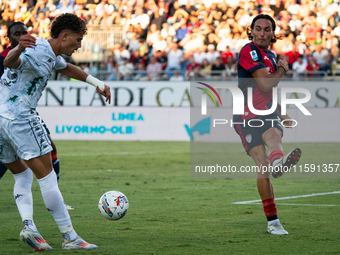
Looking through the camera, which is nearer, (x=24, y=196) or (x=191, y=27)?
(x=24, y=196)

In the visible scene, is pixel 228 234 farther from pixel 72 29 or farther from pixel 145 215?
pixel 72 29

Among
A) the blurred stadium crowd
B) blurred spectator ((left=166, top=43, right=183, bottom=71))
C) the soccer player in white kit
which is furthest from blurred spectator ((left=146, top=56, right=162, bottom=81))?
the soccer player in white kit

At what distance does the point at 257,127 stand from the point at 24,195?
7.77ft

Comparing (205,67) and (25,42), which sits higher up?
(25,42)

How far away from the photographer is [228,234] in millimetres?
5691

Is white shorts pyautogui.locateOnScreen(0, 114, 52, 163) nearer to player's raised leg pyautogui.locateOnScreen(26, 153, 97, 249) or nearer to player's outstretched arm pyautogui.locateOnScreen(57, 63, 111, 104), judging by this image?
player's raised leg pyautogui.locateOnScreen(26, 153, 97, 249)

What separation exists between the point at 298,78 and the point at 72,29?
14.6 metres

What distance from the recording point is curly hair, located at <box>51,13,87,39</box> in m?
4.79

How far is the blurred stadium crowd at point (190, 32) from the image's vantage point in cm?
1958

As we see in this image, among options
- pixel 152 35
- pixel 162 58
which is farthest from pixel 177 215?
pixel 152 35

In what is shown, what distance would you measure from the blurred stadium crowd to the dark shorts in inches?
513

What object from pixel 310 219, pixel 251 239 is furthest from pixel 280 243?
pixel 310 219

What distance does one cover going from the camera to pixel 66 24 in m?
4.79

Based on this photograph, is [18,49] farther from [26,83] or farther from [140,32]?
[140,32]
